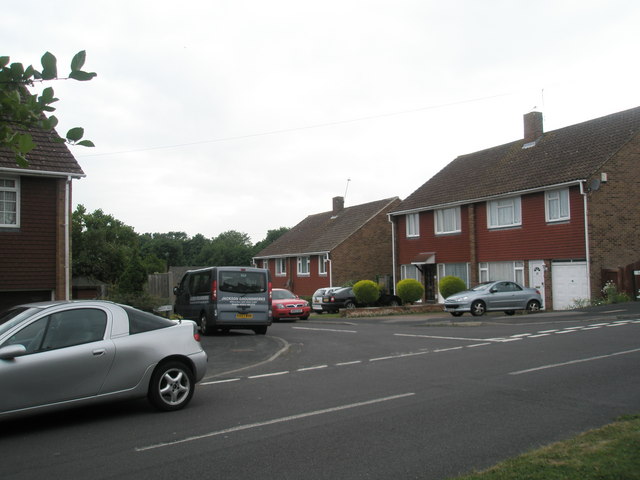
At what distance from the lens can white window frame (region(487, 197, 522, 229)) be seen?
1167 inches

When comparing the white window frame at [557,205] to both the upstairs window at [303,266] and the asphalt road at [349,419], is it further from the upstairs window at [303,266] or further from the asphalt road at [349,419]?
the upstairs window at [303,266]

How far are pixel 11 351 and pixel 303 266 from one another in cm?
4063

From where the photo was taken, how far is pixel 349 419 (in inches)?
282

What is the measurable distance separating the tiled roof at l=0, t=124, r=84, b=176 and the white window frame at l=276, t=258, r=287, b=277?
108 ft

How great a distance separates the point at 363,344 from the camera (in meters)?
15.6

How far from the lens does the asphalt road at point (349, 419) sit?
5574 mm

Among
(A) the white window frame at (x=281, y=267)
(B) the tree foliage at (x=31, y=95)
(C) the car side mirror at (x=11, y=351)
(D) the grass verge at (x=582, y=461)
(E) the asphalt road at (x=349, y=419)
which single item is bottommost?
(E) the asphalt road at (x=349, y=419)

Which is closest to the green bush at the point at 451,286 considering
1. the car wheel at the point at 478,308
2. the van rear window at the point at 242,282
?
the car wheel at the point at 478,308

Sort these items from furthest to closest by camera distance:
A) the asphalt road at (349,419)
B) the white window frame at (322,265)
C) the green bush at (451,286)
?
the white window frame at (322,265) < the green bush at (451,286) < the asphalt road at (349,419)

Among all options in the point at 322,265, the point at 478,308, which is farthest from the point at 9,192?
the point at 322,265

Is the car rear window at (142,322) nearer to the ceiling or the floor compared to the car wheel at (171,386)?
nearer to the ceiling

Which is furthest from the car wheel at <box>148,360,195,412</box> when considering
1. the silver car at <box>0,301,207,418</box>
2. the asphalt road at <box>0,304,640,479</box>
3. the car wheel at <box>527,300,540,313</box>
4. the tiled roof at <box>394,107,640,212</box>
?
the tiled roof at <box>394,107,640,212</box>

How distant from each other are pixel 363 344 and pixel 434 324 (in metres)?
6.56

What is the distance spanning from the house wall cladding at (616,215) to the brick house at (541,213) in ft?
0.14
